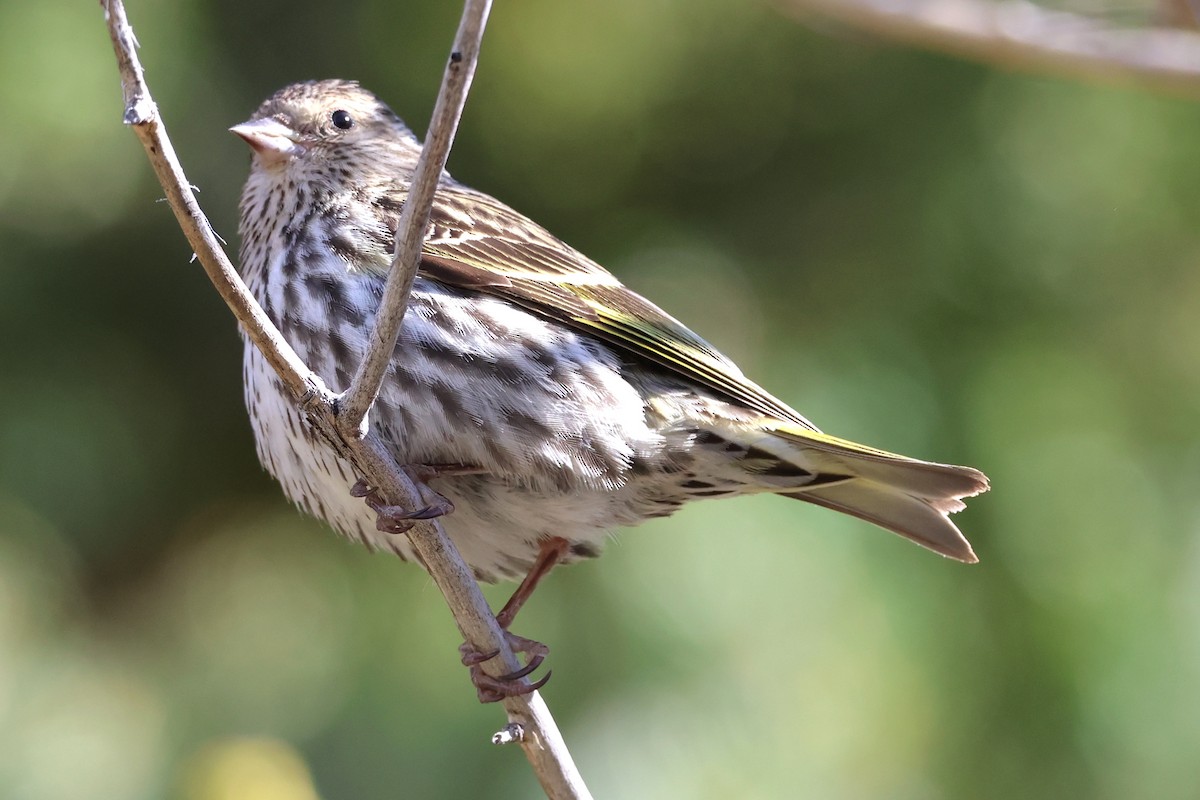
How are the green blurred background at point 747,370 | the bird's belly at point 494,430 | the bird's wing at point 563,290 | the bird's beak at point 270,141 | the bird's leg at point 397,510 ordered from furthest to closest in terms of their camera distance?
the green blurred background at point 747,370, the bird's beak at point 270,141, the bird's wing at point 563,290, the bird's belly at point 494,430, the bird's leg at point 397,510

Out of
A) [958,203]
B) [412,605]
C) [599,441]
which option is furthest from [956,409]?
[412,605]

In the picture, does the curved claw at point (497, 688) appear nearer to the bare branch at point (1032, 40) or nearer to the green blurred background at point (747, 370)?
the green blurred background at point (747, 370)

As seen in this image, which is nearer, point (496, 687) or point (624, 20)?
point (496, 687)

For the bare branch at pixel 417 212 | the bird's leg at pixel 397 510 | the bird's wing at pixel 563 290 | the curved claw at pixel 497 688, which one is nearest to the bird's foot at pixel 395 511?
the bird's leg at pixel 397 510

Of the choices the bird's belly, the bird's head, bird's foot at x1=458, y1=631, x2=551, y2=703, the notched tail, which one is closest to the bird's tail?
the notched tail

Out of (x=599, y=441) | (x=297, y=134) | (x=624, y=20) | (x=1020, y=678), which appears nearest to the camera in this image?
(x=599, y=441)

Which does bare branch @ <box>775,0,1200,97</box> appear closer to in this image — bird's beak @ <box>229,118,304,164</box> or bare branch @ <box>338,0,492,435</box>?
bird's beak @ <box>229,118,304,164</box>

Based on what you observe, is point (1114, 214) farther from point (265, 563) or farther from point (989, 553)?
point (265, 563)
